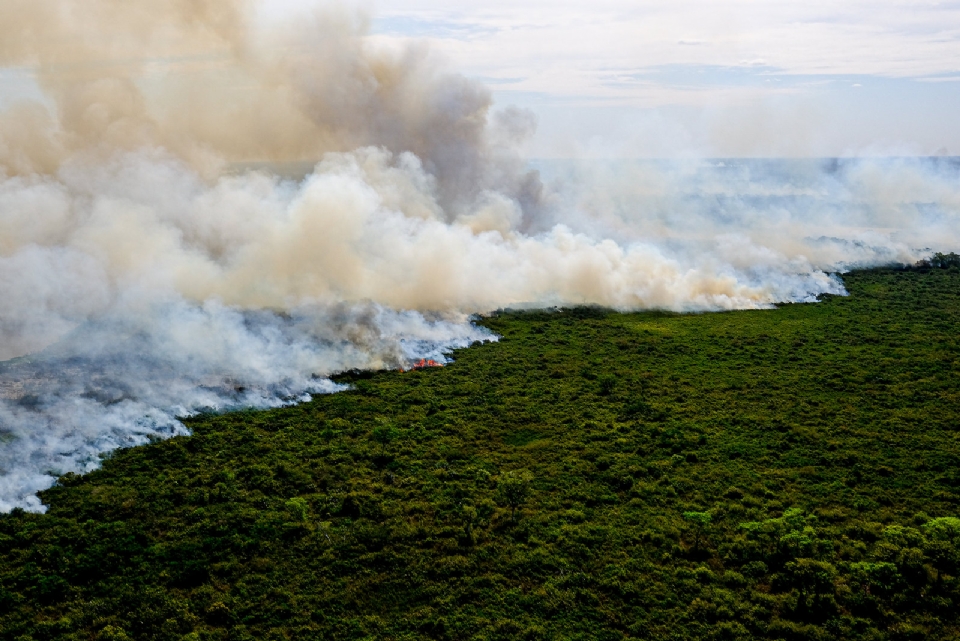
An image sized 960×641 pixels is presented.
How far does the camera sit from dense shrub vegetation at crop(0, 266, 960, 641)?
73.1ft

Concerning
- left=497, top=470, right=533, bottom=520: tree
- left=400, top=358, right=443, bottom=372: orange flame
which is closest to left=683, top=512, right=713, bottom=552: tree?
left=497, top=470, right=533, bottom=520: tree

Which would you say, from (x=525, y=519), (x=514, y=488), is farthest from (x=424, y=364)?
(x=525, y=519)

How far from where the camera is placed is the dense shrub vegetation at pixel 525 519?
22281 mm

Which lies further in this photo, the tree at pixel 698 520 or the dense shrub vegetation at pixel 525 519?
the tree at pixel 698 520

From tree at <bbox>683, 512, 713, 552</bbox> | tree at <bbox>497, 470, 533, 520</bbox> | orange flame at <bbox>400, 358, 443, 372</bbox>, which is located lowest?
tree at <bbox>683, 512, 713, 552</bbox>

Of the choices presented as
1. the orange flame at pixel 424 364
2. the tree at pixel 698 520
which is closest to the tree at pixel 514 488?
the tree at pixel 698 520

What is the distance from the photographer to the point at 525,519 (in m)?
27.5

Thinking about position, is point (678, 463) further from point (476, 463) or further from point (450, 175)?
point (450, 175)

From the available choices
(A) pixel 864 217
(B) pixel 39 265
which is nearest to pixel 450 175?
(B) pixel 39 265

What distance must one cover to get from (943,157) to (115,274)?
478 ft

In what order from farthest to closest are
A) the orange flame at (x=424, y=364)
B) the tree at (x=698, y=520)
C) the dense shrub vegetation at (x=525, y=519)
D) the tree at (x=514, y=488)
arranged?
the orange flame at (x=424, y=364)
the tree at (x=514, y=488)
the tree at (x=698, y=520)
the dense shrub vegetation at (x=525, y=519)

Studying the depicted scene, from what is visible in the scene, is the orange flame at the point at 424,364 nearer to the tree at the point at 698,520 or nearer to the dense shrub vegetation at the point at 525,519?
the dense shrub vegetation at the point at 525,519

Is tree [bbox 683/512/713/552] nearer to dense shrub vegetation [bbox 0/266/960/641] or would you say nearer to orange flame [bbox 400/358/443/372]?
dense shrub vegetation [bbox 0/266/960/641]

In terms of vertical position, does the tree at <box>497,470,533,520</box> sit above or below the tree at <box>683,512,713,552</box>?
above
